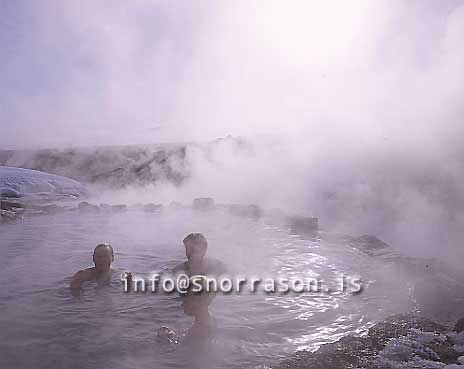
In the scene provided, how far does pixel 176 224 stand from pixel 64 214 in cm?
225

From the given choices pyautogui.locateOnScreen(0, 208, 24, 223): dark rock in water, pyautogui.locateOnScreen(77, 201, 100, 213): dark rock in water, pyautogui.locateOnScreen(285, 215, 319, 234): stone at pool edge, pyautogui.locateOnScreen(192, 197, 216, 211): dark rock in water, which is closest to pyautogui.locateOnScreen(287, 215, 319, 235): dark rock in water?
pyautogui.locateOnScreen(285, 215, 319, 234): stone at pool edge

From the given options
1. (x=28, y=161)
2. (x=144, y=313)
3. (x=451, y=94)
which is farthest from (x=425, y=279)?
(x=28, y=161)

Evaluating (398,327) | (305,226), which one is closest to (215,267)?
(398,327)

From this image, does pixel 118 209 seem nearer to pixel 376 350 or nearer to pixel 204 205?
pixel 204 205

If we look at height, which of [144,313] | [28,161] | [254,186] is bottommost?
[144,313]

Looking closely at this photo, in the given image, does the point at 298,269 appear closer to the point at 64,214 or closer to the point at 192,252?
the point at 192,252

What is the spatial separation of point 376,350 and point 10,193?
31.7 feet

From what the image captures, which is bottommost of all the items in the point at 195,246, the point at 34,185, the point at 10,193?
the point at 195,246

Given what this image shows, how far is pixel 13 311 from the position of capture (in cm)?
359

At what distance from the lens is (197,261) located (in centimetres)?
441

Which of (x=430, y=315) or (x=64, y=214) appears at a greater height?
(x=64, y=214)

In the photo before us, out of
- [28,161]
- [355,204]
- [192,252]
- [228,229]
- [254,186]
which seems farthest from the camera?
[28,161]

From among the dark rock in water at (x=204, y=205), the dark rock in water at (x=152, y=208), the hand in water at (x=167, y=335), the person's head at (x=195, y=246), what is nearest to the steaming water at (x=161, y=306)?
the hand in water at (x=167, y=335)

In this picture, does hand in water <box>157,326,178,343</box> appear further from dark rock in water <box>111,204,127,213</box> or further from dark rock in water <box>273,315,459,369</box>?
dark rock in water <box>111,204,127,213</box>
